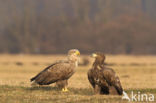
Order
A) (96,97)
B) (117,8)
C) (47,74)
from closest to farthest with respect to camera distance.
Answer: (96,97), (47,74), (117,8)

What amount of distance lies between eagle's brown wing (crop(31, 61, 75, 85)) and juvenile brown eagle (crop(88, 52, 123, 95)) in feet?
3.88

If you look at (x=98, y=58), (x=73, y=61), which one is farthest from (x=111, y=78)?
(x=73, y=61)

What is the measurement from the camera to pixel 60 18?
88.7 meters

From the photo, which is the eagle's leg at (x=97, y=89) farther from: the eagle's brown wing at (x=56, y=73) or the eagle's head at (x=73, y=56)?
the eagle's head at (x=73, y=56)

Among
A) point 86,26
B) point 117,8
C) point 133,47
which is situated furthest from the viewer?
point 117,8

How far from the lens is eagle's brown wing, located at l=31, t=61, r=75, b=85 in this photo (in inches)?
545

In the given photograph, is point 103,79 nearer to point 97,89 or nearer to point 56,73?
point 97,89

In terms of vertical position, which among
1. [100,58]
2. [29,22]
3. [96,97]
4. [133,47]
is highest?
[29,22]

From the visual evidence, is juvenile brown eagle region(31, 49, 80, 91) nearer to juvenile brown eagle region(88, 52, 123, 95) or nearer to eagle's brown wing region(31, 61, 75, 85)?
eagle's brown wing region(31, 61, 75, 85)

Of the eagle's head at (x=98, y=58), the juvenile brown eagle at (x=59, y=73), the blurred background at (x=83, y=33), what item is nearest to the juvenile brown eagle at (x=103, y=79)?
the eagle's head at (x=98, y=58)

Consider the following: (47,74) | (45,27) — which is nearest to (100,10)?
(45,27)

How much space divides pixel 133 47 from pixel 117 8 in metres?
26.4

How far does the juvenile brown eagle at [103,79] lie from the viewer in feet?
41.5

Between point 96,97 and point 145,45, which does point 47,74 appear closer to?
point 96,97
